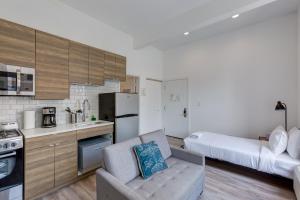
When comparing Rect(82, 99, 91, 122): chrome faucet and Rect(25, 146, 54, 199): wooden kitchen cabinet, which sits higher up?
Rect(82, 99, 91, 122): chrome faucet

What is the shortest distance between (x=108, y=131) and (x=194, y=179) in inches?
72.8

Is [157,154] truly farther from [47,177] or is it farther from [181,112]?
[181,112]

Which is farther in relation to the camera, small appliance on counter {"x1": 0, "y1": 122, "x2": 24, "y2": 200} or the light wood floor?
the light wood floor

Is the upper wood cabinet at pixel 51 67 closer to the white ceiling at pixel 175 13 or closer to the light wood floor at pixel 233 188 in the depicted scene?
the white ceiling at pixel 175 13

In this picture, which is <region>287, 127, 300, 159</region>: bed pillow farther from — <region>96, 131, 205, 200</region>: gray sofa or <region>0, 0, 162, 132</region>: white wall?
<region>0, 0, 162, 132</region>: white wall

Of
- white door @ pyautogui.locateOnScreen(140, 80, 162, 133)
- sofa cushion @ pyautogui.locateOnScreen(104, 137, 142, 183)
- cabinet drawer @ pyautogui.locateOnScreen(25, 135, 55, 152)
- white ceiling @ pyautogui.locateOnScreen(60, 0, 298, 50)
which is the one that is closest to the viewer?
sofa cushion @ pyautogui.locateOnScreen(104, 137, 142, 183)

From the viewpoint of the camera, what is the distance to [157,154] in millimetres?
2021

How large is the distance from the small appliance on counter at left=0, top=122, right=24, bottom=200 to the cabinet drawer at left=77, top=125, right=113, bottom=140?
0.77 meters

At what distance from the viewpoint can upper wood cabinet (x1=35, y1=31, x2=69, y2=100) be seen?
2338mm

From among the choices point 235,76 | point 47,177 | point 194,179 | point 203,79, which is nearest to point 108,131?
point 47,177

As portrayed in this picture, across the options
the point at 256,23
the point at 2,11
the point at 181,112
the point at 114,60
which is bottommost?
the point at 181,112

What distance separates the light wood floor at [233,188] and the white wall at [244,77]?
142 centimetres

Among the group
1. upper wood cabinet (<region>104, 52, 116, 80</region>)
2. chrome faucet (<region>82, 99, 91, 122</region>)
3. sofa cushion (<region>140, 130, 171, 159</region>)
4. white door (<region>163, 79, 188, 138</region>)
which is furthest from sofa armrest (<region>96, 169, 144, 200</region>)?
white door (<region>163, 79, 188, 138</region>)

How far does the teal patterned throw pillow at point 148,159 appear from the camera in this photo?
182cm
